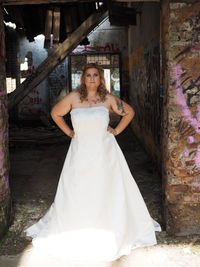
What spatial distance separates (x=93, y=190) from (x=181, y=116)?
4.13ft

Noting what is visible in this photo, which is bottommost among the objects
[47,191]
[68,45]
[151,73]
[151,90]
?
[47,191]

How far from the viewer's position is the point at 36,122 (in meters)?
13.4

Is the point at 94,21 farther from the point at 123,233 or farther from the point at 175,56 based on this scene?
the point at 123,233

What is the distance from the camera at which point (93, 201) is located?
3.93m

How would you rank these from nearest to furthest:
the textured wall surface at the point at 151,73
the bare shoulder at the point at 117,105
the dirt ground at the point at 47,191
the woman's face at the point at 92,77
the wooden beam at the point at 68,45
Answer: the dirt ground at the point at 47,191 → the woman's face at the point at 92,77 → the bare shoulder at the point at 117,105 → the textured wall surface at the point at 151,73 → the wooden beam at the point at 68,45

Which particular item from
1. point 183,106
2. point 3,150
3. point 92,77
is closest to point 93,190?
point 3,150

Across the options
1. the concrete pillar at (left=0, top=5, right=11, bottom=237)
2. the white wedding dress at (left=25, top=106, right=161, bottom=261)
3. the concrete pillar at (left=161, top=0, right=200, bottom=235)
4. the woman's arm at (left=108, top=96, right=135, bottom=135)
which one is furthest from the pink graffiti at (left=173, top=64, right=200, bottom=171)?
the concrete pillar at (left=0, top=5, right=11, bottom=237)

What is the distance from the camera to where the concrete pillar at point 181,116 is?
3.79 m

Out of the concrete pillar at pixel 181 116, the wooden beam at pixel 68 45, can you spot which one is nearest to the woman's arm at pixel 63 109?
the concrete pillar at pixel 181 116

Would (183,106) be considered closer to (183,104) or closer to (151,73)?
(183,104)

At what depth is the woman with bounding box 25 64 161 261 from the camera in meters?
3.84

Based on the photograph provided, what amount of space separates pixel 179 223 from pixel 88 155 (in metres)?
1.31

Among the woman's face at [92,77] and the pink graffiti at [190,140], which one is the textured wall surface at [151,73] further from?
the woman's face at [92,77]

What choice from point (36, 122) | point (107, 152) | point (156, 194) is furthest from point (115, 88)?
point (107, 152)
